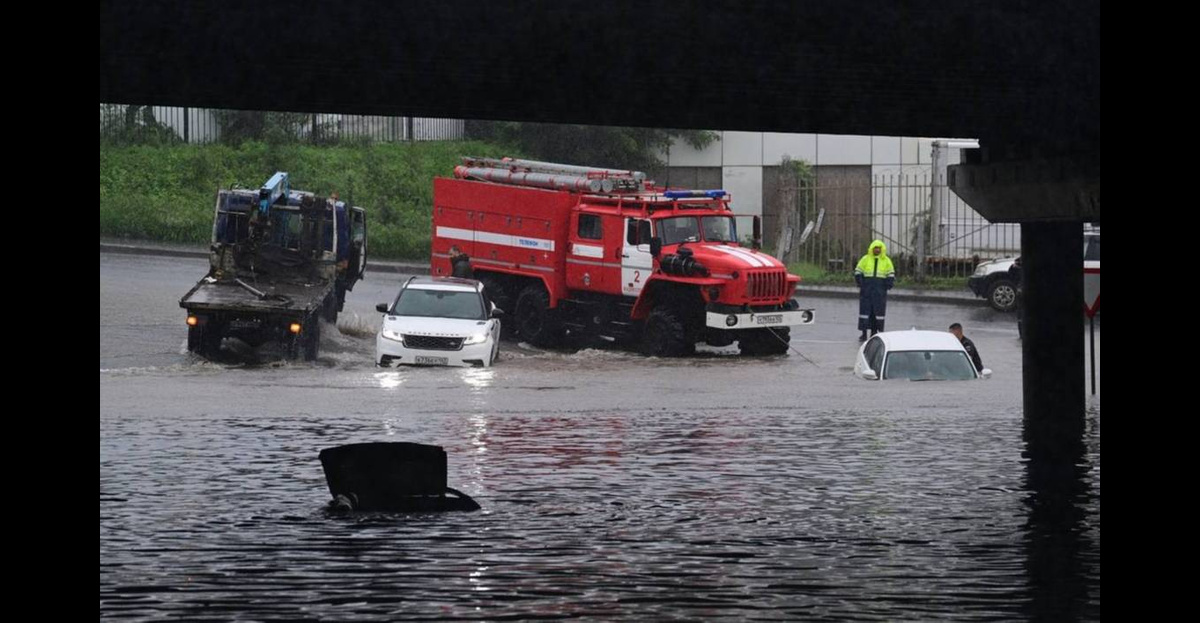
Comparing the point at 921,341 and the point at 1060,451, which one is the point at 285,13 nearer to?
the point at 1060,451

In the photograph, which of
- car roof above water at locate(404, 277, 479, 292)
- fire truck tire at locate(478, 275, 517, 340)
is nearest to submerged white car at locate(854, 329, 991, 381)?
car roof above water at locate(404, 277, 479, 292)

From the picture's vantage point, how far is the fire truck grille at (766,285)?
32.2 meters

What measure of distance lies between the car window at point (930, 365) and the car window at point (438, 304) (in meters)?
6.71

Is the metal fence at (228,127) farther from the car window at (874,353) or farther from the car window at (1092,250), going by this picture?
the car window at (874,353)

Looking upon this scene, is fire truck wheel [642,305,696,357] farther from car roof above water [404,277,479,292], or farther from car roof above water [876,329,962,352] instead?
car roof above water [876,329,962,352]

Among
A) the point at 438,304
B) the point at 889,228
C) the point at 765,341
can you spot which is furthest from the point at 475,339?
the point at 889,228

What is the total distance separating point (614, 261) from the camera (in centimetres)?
3303

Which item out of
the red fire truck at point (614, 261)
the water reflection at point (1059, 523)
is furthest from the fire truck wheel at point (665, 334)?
the water reflection at point (1059, 523)

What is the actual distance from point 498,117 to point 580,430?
8.99 meters

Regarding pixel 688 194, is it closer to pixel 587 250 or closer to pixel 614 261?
pixel 614 261

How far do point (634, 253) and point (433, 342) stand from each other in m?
4.30

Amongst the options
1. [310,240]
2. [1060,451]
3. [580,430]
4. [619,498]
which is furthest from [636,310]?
[619,498]

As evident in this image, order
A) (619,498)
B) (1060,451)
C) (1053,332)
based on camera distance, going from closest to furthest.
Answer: (619,498), (1060,451), (1053,332)

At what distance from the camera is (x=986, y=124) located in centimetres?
1759
